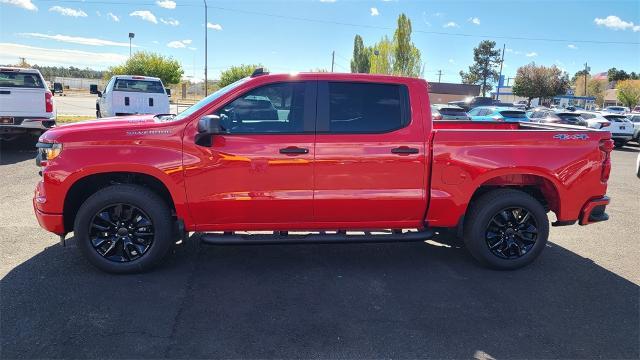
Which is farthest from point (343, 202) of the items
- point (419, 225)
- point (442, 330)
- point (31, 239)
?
point (31, 239)

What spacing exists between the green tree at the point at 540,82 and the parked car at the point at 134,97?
61655 mm

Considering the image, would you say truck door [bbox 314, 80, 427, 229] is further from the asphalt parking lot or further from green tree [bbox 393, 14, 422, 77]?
green tree [bbox 393, 14, 422, 77]

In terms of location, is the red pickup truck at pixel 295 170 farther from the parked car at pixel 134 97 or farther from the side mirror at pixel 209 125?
the parked car at pixel 134 97

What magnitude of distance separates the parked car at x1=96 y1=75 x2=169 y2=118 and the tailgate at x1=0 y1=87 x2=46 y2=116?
8.24 feet

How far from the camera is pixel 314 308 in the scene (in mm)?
3914

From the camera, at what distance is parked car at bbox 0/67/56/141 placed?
34.5 ft

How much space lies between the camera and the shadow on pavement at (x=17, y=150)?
33.5 feet

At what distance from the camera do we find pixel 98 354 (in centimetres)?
314

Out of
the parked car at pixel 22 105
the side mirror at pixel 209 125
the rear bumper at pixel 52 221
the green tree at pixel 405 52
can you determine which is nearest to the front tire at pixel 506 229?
the side mirror at pixel 209 125

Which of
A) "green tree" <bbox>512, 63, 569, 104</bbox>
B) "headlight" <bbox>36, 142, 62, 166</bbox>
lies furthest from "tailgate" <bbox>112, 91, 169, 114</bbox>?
"green tree" <bbox>512, 63, 569, 104</bbox>

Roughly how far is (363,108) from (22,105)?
31.1ft

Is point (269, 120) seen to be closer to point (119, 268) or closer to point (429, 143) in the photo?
point (429, 143)

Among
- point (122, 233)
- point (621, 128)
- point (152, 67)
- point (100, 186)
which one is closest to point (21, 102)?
point (100, 186)

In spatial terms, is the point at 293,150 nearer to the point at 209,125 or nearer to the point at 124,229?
the point at 209,125
